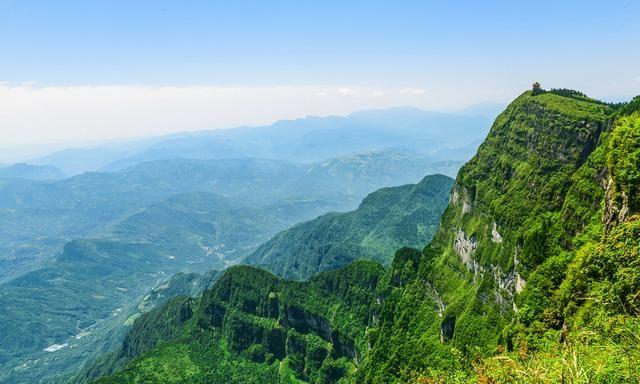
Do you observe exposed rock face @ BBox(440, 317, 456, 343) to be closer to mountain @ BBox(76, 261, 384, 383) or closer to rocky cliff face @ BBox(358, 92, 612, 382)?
rocky cliff face @ BBox(358, 92, 612, 382)

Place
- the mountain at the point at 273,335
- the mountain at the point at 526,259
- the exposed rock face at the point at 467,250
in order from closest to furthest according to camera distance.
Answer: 1. the mountain at the point at 526,259
2. the exposed rock face at the point at 467,250
3. the mountain at the point at 273,335

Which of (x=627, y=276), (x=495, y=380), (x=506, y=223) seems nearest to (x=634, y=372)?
(x=495, y=380)

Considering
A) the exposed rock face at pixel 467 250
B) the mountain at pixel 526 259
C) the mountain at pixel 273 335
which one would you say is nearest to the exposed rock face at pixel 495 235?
the mountain at pixel 526 259

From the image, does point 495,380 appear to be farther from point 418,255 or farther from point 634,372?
point 418,255

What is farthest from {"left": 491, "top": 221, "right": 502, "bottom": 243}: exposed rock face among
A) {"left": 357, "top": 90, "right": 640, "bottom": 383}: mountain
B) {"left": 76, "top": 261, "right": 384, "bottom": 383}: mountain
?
{"left": 76, "top": 261, "right": 384, "bottom": 383}: mountain

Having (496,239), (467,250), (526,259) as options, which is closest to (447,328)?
(467,250)

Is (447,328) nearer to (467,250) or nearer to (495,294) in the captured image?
(495,294)

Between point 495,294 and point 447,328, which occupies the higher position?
point 495,294

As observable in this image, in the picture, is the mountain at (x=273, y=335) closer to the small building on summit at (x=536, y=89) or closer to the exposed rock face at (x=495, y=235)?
the exposed rock face at (x=495, y=235)
